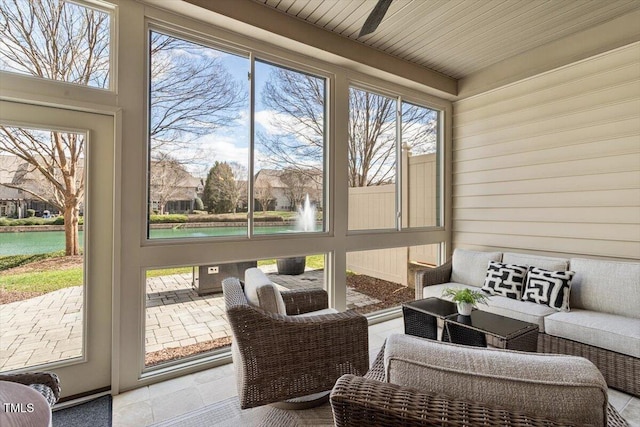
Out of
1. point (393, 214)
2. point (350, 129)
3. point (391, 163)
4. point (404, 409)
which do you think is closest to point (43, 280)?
point (404, 409)

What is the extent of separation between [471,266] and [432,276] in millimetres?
515

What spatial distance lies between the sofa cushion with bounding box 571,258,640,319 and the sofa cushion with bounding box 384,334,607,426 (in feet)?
8.97

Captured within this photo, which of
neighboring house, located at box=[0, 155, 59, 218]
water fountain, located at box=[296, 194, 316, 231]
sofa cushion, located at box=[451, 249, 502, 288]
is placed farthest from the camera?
sofa cushion, located at box=[451, 249, 502, 288]

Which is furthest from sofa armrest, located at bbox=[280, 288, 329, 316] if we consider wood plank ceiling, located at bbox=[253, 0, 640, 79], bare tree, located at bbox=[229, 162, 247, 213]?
wood plank ceiling, located at bbox=[253, 0, 640, 79]

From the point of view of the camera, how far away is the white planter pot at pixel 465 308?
8.90 ft

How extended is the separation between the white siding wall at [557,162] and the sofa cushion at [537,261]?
0.85 feet

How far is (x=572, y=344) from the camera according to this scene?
266 cm

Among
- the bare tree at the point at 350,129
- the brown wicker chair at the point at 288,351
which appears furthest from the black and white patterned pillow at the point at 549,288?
the brown wicker chair at the point at 288,351

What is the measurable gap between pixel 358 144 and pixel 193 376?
3.03 metres

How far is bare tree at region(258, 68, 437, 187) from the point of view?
3.33 m

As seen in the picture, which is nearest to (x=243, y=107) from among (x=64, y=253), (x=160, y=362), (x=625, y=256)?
(x=64, y=253)

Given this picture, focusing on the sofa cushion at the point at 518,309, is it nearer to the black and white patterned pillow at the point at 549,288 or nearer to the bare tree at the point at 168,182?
the black and white patterned pillow at the point at 549,288

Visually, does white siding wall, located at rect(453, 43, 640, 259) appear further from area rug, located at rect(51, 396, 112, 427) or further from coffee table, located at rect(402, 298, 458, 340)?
area rug, located at rect(51, 396, 112, 427)

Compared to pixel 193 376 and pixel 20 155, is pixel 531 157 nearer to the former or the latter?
pixel 193 376
